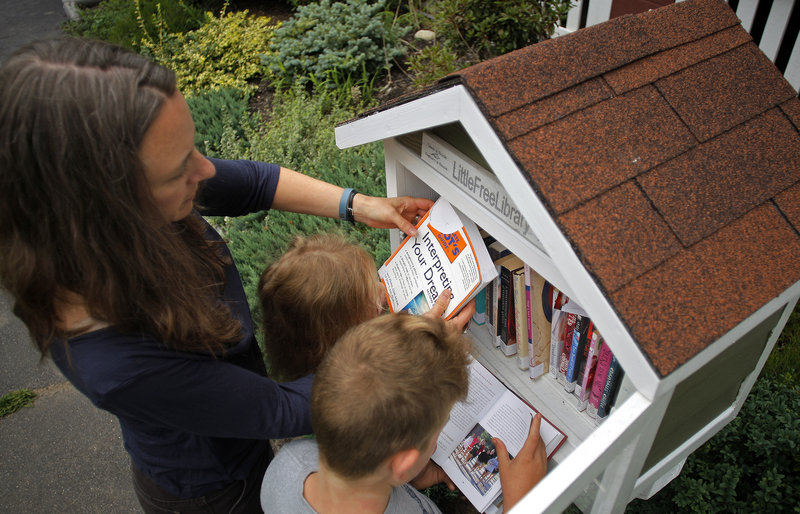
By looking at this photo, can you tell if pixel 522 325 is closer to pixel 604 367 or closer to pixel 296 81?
pixel 604 367

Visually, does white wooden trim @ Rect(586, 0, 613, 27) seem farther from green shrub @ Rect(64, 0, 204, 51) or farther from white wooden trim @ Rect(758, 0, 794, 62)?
green shrub @ Rect(64, 0, 204, 51)

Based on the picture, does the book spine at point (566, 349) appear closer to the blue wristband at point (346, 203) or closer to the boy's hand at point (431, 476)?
the boy's hand at point (431, 476)

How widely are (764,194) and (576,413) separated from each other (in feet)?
2.73

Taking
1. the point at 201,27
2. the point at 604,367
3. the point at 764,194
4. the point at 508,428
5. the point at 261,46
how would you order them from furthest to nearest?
the point at 201,27
the point at 261,46
the point at 508,428
the point at 604,367
the point at 764,194

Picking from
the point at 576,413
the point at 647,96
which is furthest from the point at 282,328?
the point at 647,96

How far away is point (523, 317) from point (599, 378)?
0.28 metres

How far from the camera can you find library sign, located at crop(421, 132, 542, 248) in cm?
138

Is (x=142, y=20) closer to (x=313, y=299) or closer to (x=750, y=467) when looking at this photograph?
(x=313, y=299)

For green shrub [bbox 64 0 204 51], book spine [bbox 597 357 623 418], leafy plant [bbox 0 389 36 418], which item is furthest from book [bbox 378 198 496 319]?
green shrub [bbox 64 0 204 51]

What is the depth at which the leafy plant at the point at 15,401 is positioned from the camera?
3.33 m

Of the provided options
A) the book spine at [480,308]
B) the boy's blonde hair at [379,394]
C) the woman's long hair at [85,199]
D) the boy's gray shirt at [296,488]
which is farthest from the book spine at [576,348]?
the woman's long hair at [85,199]

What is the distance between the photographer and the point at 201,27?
645 cm

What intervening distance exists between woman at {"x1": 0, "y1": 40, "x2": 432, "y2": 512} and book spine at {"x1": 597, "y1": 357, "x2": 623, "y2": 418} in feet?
2.71

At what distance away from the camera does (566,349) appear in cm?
172
